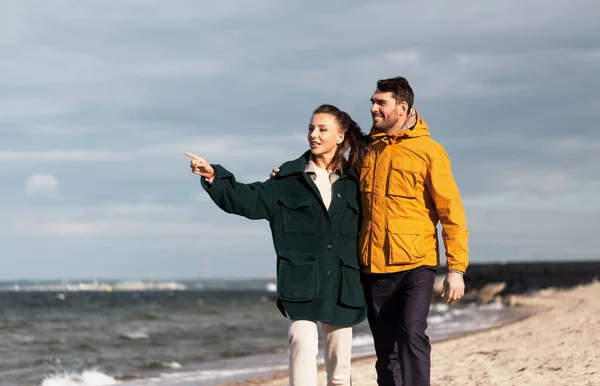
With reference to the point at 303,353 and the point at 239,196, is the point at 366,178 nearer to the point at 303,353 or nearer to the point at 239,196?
the point at 239,196

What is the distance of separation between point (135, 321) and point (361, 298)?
28.4 meters

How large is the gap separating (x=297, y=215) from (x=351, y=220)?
1.12 ft

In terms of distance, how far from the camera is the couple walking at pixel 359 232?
473 centimetres

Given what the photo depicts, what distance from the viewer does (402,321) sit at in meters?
4.79

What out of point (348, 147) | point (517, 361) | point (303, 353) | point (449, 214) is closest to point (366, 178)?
point (348, 147)

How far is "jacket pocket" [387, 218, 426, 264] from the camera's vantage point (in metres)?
4.77

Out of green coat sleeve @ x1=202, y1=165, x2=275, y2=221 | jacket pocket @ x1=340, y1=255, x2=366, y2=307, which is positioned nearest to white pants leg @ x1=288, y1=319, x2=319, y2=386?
jacket pocket @ x1=340, y1=255, x2=366, y2=307

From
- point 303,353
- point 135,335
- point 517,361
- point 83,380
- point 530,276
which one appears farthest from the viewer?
point 530,276

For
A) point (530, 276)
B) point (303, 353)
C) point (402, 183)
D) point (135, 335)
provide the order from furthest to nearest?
point (530, 276) → point (135, 335) → point (402, 183) → point (303, 353)

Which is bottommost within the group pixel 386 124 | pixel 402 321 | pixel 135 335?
pixel 135 335

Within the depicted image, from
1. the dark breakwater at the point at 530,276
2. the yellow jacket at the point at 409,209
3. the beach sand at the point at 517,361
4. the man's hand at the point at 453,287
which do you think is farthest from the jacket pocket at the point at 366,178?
the dark breakwater at the point at 530,276

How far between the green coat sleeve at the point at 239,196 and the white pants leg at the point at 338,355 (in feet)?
2.68

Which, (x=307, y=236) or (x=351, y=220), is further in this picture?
(x=351, y=220)

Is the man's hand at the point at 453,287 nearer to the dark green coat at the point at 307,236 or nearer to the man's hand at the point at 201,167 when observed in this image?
the dark green coat at the point at 307,236
